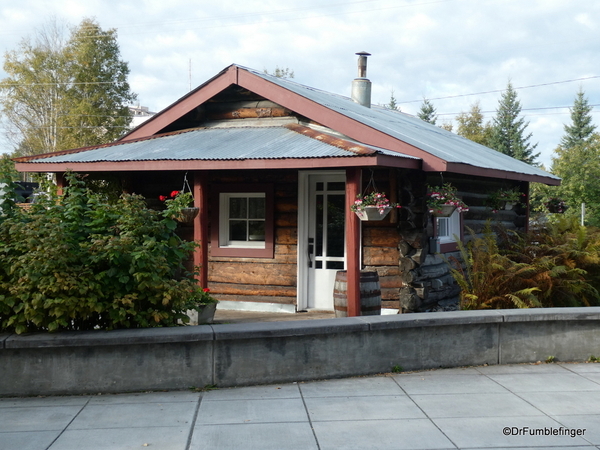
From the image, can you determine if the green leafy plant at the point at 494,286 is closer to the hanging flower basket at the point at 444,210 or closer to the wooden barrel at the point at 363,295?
the hanging flower basket at the point at 444,210

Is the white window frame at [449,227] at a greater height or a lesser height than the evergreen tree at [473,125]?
lesser

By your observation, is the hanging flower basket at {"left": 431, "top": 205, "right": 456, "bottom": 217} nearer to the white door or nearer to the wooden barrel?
the white door

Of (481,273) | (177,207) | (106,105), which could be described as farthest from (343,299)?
(106,105)

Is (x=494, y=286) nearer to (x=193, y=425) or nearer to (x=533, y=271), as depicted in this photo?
(x=533, y=271)

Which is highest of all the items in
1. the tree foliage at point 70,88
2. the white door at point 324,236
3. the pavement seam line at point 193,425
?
the tree foliage at point 70,88

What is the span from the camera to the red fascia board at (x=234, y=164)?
834 cm

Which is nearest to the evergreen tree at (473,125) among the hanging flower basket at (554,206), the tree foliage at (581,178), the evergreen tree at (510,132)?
the evergreen tree at (510,132)

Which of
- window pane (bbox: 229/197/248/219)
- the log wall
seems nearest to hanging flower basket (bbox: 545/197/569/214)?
the log wall

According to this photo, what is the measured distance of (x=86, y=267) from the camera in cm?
640

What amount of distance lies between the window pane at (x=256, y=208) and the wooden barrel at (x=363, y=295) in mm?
2573

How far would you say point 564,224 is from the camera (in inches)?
432

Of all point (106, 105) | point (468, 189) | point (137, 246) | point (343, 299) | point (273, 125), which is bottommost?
point (343, 299)

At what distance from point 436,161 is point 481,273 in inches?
62.9

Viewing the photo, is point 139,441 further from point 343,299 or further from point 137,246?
point 343,299
